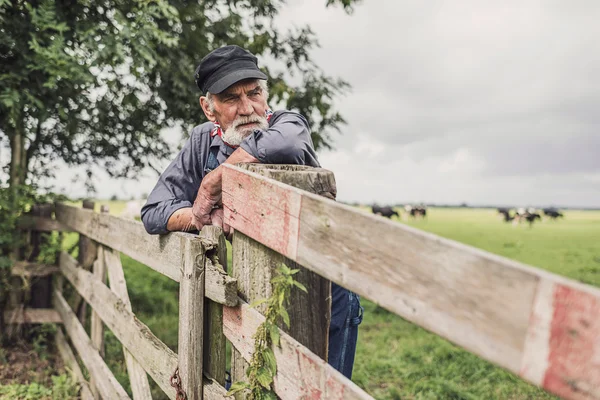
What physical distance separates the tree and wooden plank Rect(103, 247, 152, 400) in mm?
1753

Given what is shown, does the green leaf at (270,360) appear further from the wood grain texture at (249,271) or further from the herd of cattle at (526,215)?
the herd of cattle at (526,215)

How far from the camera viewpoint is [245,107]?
290cm

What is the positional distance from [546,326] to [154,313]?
298 inches

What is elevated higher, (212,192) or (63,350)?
(212,192)

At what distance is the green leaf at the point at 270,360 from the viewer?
5.64ft

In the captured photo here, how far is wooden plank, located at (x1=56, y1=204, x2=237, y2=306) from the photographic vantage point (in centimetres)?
208

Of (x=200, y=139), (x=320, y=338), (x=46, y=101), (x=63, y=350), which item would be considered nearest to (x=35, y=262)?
(x=63, y=350)

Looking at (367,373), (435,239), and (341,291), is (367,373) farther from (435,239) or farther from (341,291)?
(435,239)

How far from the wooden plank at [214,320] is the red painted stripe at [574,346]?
1.46 m

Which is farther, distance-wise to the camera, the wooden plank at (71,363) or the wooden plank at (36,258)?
the wooden plank at (36,258)

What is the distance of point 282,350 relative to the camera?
169 cm

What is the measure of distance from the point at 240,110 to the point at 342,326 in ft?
4.40

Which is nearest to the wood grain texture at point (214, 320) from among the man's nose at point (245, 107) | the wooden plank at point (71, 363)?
the man's nose at point (245, 107)

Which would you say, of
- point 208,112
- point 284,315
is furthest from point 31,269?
point 284,315
